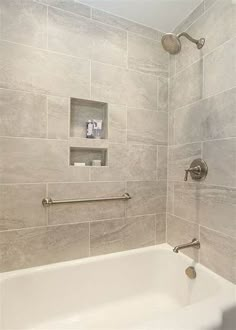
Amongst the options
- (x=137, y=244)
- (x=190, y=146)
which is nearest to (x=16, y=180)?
(x=137, y=244)

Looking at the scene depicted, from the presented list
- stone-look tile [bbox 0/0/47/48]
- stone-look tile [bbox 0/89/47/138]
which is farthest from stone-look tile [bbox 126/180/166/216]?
stone-look tile [bbox 0/0/47/48]

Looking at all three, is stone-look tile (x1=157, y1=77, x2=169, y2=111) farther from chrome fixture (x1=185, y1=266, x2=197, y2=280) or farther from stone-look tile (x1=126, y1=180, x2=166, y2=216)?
chrome fixture (x1=185, y1=266, x2=197, y2=280)

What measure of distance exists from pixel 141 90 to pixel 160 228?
1.16m

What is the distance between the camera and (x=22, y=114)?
3.92ft

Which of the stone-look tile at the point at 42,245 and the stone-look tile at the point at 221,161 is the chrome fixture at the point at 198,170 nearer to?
the stone-look tile at the point at 221,161

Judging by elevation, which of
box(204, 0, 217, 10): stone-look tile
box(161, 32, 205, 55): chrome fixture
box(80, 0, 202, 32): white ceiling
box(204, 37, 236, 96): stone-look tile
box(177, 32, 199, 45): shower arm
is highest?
box(80, 0, 202, 32): white ceiling

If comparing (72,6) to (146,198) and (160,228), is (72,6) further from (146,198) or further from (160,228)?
(160,228)

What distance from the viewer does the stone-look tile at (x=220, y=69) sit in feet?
3.60

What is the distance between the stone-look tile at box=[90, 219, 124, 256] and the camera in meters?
1.40

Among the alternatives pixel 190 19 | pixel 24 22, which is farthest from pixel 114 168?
pixel 190 19

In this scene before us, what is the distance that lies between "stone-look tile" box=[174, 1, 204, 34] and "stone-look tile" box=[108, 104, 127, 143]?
0.78 meters

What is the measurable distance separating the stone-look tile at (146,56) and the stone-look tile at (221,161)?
0.78m

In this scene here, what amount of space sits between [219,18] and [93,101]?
951 mm

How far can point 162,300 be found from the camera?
1.43 metres
